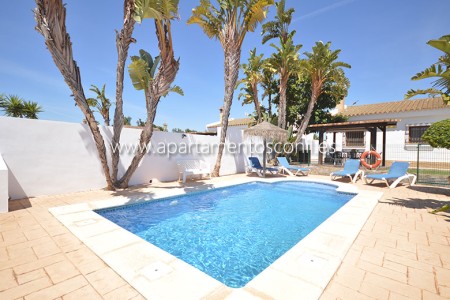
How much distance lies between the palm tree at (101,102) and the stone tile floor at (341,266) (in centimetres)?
2415

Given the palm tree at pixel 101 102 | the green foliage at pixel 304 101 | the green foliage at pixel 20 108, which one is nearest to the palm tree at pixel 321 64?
the green foliage at pixel 304 101

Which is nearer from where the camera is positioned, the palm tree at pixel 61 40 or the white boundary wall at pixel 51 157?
the palm tree at pixel 61 40

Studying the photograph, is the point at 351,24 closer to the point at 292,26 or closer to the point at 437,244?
the point at 292,26

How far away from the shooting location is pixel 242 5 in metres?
11.7

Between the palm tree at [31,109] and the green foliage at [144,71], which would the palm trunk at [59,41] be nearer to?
the green foliage at [144,71]

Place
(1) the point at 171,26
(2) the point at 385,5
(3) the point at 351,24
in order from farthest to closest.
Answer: (3) the point at 351,24
(2) the point at 385,5
(1) the point at 171,26

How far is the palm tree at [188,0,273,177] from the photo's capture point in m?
Answer: 11.6

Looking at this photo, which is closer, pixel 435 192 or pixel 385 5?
pixel 435 192

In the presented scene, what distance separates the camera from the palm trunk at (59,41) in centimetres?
595

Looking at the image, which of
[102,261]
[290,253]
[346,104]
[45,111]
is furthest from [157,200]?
[346,104]

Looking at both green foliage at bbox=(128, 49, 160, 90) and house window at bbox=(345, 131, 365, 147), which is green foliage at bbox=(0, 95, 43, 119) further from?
house window at bbox=(345, 131, 365, 147)

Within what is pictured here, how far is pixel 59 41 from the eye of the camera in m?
6.23

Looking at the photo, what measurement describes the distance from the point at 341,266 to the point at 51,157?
9.27m

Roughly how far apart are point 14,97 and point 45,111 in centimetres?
212
